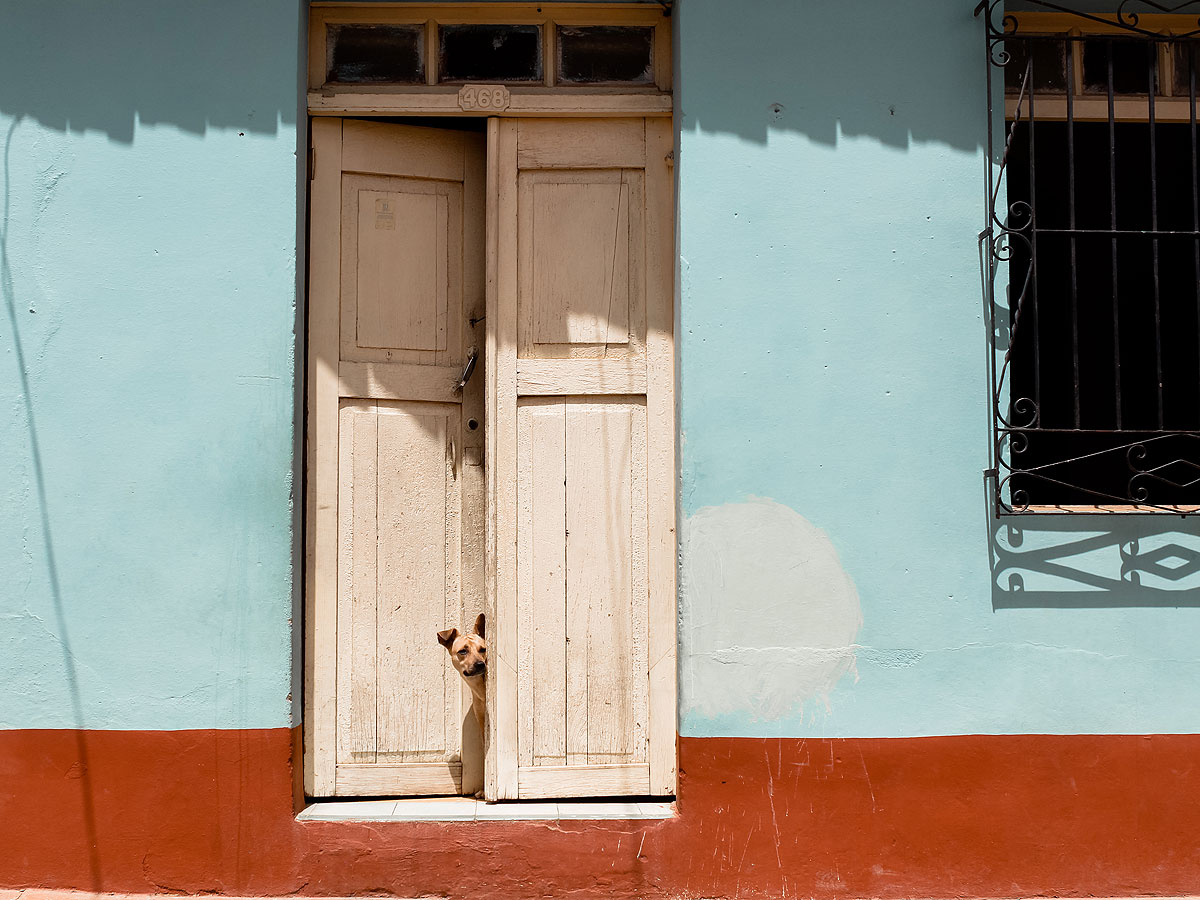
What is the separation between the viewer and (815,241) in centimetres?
372

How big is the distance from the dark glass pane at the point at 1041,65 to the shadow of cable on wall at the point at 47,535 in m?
3.91

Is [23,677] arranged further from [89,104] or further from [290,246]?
[89,104]

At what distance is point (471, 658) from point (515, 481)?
2.31 ft

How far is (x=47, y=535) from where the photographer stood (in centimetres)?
362

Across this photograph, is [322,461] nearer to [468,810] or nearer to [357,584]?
[357,584]

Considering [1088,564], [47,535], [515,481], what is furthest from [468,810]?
[1088,564]

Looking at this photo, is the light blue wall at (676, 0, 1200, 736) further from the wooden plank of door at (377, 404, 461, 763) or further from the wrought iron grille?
the wooden plank of door at (377, 404, 461, 763)

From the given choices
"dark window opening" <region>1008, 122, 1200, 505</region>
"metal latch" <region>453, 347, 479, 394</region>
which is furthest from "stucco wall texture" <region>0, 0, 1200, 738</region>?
"metal latch" <region>453, 347, 479, 394</region>

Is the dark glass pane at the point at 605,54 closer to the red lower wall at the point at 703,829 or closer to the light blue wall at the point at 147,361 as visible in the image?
the light blue wall at the point at 147,361

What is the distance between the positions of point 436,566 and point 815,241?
198cm

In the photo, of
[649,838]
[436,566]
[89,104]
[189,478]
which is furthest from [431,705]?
[89,104]

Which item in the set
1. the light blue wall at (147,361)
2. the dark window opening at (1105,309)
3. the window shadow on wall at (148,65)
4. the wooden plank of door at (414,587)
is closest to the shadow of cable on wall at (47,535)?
the light blue wall at (147,361)

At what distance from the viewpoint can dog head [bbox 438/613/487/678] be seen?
3.75 metres

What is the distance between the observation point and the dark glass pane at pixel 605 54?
394 centimetres
